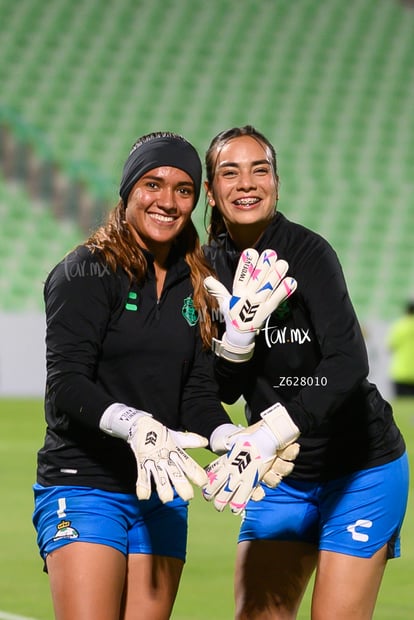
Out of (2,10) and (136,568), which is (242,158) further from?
(2,10)

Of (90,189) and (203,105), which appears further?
(203,105)

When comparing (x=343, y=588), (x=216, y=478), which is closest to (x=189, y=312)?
(x=216, y=478)

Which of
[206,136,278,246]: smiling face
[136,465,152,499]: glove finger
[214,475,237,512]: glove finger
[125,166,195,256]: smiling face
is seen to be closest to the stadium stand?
[206,136,278,246]: smiling face

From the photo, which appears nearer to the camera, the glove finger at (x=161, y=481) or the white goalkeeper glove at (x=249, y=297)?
the glove finger at (x=161, y=481)

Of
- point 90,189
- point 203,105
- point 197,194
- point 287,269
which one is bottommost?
point 287,269

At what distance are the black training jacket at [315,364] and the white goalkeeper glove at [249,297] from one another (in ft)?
0.45

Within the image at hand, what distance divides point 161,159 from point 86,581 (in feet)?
4.49

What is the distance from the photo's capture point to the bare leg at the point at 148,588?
392 centimetres

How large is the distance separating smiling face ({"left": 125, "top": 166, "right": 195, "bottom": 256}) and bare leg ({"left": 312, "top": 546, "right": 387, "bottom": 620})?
4.08 feet

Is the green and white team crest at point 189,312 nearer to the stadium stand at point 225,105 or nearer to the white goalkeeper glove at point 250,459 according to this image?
the white goalkeeper glove at point 250,459

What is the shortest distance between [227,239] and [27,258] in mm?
15195

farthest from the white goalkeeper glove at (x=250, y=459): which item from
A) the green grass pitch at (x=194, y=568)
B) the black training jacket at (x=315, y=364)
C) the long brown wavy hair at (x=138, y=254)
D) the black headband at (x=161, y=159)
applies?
the green grass pitch at (x=194, y=568)

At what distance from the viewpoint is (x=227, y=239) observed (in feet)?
14.3

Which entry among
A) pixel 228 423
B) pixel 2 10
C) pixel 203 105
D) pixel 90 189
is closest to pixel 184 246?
pixel 228 423
